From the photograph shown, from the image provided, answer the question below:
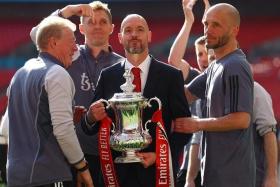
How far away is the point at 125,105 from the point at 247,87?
78 cm

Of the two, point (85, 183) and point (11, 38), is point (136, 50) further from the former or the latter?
point (11, 38)

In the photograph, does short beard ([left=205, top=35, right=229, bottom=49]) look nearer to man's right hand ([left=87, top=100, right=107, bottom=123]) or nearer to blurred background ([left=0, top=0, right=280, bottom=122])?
man's right hand ([left=87, top=100, right=107, bottom=123])

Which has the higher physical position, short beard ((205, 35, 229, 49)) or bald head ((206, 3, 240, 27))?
bald head ((206, 3, 240, 27))

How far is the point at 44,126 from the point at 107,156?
0.55 metres

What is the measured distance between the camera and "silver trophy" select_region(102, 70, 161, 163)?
5.13 meters

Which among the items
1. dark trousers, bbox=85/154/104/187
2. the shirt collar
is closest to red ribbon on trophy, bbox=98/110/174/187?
the shirt collar

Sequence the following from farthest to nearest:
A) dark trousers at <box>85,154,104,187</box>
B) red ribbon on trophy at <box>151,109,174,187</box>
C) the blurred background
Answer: the blurred background, dark trousers at <box>85,154,104,187</box>, red ribbon on trophy at <box>151,109,174,187</box>

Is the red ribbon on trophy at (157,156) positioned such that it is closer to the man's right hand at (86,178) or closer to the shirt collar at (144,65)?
the man's right hand at (86,178)

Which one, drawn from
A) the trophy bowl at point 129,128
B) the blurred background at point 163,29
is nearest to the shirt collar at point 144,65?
the trophy bowl at point 129,128

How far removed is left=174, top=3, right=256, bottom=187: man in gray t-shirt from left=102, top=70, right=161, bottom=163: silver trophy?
0.28 meters

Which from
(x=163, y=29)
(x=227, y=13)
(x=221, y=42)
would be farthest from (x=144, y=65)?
(x=163, y=29)

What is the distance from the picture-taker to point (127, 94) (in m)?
5.12

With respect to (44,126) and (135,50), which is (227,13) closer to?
(135,50)

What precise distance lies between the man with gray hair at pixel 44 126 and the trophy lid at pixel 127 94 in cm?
32
